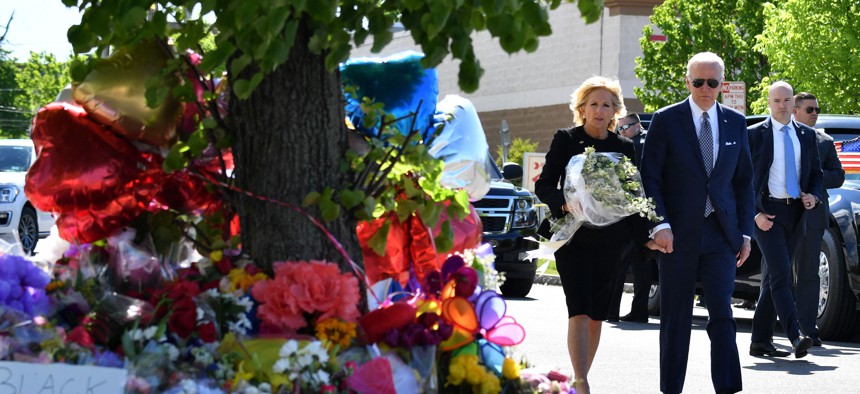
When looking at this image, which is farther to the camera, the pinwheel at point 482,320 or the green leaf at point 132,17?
the pinwheel at point 482,320

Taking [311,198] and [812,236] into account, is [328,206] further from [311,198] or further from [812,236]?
[812,236]

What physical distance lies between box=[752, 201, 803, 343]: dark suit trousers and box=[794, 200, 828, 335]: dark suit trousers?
0.25 meters

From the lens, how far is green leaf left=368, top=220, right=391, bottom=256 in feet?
15.2

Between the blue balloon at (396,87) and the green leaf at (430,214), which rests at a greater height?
the blue balloon at (396,87)

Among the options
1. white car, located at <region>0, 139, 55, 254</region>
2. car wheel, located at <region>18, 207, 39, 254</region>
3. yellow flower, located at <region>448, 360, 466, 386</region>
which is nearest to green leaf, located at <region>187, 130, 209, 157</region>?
yellow flower, located at <region>448, 360, 466, 386</region>

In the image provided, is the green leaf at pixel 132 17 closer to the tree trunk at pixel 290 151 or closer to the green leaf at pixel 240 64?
the green leaf at pixel 240 64

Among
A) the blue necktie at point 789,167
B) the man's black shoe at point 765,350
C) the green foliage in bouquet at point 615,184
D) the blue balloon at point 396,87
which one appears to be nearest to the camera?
the blue balloon at point 396,87

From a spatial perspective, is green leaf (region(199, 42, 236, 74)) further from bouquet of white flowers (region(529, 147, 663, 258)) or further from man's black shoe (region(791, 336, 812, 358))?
man's black shoe (region(791, 336, 812, 358))

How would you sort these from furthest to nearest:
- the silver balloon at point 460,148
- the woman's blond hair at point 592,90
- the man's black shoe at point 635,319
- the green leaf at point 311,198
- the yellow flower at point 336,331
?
1. the man's black shoe at point 635,319
2. the woman's blond hair at point 592,90
3. the silver balloon at point 460,148
4. the green leaf at point 311,198
5. the yellow flower at point 336,331

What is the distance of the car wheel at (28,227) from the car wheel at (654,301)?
1030 centimetres

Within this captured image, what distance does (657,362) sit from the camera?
9.73 metres

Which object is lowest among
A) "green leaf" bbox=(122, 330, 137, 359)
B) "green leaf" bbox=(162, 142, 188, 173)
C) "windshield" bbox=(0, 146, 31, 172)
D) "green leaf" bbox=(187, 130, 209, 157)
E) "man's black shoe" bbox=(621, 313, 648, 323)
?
"man's black shoe" bbox=(621, 313, 648, 323)

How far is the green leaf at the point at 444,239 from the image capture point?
15.0 ft

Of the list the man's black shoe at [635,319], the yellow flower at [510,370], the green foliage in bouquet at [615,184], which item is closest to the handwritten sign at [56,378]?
the yellow flower at [510,370]
